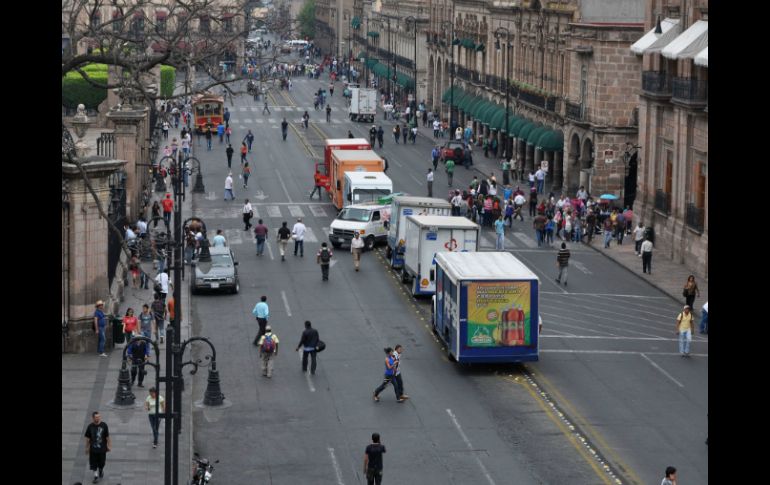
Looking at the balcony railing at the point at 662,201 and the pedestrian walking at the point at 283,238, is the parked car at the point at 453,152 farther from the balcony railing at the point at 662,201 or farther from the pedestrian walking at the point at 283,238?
the pedestrian walking at the point at 283,238

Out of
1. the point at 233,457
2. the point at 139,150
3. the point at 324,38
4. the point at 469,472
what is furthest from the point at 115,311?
the point at 324,38

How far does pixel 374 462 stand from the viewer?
2448 centimetres

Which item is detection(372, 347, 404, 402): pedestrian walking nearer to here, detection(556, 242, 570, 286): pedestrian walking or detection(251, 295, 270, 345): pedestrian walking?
detection(251, 295, 270, 345): pedestrian walking

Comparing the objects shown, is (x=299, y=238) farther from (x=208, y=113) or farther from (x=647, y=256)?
(x=208, y=113)

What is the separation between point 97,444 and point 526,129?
56.2 meters

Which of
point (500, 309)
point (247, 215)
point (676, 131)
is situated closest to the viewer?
point (500, 309)

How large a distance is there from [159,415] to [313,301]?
20.0 meters

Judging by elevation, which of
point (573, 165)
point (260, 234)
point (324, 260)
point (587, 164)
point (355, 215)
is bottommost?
point (324, 260)

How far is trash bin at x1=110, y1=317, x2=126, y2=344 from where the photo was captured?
35781 mm

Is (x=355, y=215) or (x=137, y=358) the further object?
(x=355, y=215)

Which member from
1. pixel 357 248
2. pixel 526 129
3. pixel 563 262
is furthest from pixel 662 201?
pixel 526 129

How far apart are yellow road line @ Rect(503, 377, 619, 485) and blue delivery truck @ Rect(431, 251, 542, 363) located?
827mm
